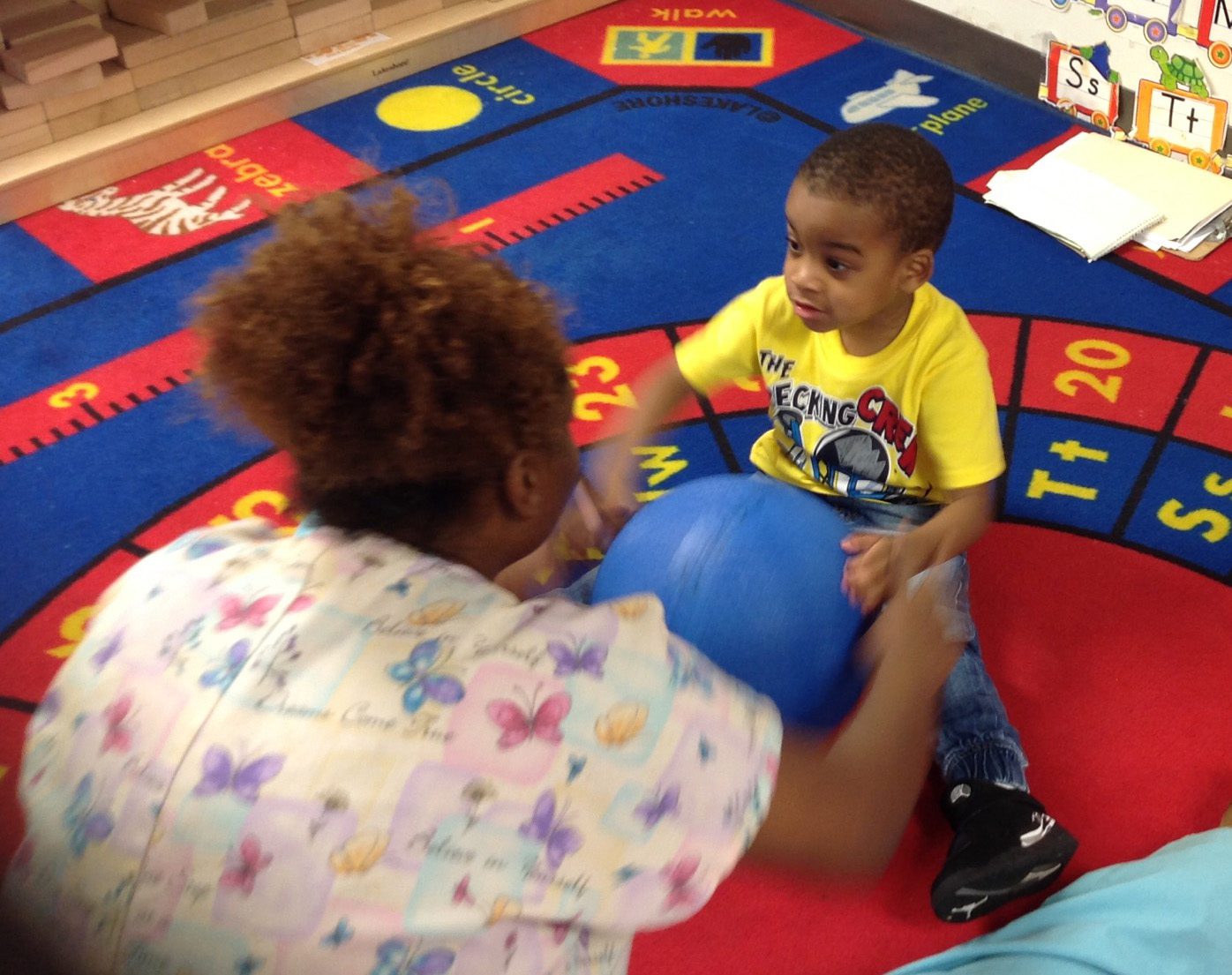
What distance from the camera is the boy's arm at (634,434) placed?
1.48 meters

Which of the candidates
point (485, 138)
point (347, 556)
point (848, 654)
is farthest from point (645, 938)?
point (485, 138)

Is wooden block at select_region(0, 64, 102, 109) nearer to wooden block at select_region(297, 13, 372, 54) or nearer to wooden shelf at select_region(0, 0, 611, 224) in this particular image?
wooden shelf at select_region(0, 0, 611, 224)

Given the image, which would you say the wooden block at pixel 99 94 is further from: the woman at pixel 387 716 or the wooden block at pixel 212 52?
the woman at pixel 387 716

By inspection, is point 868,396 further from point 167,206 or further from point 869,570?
point 167,206

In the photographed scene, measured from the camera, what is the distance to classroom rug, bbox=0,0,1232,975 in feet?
4.77

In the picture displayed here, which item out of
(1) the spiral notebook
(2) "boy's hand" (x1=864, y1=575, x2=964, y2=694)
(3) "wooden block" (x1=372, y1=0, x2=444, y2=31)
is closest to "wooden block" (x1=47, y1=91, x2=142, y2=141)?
(3) "wooden block" (x1=372, y1=0, x2=444, y2=31)

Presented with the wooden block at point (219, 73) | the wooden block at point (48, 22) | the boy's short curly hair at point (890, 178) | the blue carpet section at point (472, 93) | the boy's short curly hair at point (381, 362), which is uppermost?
the boy's short curly hair at point (381, 362)

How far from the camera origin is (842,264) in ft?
4.25

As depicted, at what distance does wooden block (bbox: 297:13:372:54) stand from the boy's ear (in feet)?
7.37

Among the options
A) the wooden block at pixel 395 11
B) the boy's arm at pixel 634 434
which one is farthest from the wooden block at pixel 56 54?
the boy's arm at pixel 634 434

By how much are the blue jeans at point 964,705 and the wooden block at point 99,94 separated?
2126 millimetres

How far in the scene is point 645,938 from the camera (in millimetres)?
1322

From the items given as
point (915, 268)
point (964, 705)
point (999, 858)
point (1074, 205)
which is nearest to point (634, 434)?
point (915, 268)

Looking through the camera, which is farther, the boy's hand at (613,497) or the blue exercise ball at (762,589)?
the boy's hand at (613,497)
